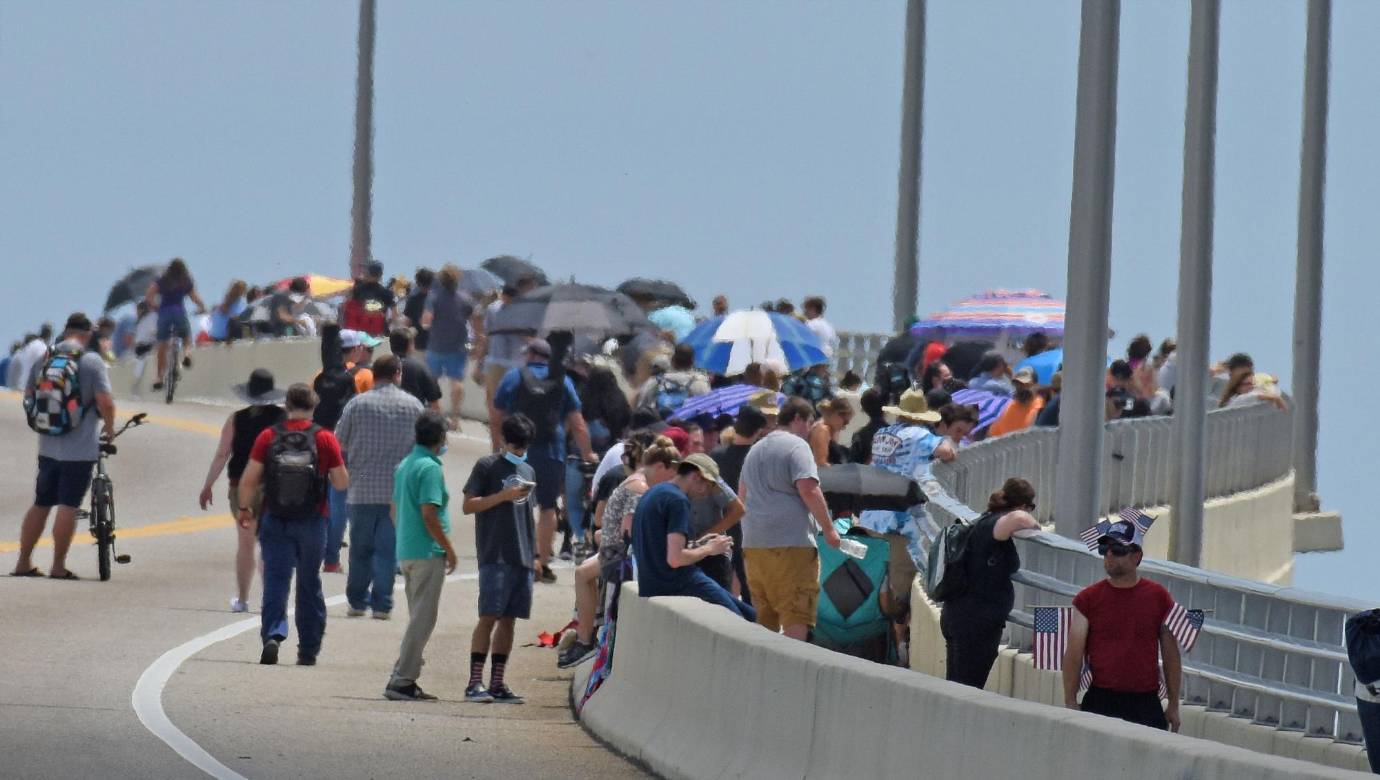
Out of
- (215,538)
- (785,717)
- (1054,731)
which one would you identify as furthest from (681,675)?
(215,538)

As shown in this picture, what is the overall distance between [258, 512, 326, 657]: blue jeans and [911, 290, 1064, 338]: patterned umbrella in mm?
17080

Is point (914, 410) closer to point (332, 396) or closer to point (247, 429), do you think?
point (247, 429)

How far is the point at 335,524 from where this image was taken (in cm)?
2198

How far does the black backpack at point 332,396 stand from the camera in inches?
876

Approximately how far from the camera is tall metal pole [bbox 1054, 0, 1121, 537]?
1752 centimetres

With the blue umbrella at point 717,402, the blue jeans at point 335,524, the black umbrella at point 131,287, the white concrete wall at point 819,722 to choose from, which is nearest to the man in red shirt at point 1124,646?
the white concrete wall at point 819,722

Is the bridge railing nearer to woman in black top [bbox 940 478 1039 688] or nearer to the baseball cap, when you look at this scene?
woman in black top [bbox 940 478 1039 688]

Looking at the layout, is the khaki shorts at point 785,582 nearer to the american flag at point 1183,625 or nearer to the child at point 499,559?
the child at point 499,559

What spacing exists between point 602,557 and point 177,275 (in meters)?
21.1

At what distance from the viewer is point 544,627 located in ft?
65.5

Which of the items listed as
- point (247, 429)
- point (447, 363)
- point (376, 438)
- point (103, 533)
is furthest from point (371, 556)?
point (447, 363)

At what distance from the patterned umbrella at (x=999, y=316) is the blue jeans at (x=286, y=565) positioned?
56.0 feet

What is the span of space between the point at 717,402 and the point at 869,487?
321 cm

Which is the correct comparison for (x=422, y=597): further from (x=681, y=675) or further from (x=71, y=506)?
(x=71, y=506)
